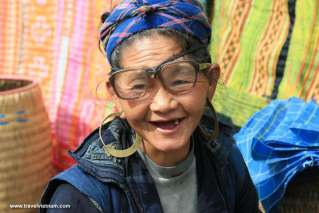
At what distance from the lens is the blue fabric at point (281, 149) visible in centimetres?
205

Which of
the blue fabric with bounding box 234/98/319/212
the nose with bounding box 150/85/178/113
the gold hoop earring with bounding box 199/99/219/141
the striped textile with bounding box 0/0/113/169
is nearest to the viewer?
the nose with bounding box 150/85/178/113

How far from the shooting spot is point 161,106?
133 cm

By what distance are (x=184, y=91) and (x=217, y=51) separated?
1783 mm

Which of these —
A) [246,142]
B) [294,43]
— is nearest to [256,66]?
[294,43]

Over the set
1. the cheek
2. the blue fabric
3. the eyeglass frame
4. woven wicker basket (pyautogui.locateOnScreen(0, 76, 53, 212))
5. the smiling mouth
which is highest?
the eyeglass frame

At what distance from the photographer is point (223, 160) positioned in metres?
1.62

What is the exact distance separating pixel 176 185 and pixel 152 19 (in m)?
0.52

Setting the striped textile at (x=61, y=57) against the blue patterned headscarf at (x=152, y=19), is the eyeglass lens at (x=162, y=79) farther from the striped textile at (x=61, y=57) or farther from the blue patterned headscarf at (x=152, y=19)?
the striped textile at (x=61, y=57)

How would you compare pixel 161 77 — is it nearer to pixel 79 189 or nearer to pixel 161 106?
pixel 161 106

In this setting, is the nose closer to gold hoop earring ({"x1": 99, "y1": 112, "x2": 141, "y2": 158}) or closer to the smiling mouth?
the smiling mouth

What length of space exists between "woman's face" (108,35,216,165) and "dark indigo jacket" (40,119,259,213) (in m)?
0.11

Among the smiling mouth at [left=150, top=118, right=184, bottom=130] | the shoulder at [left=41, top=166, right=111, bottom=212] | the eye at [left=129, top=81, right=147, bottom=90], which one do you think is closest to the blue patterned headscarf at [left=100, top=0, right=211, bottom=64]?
the eye at [left=129, top=81, right=147, bottom=90]

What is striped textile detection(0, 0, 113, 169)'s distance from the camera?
134 inches

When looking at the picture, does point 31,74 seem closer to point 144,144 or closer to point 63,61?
point 63,61
